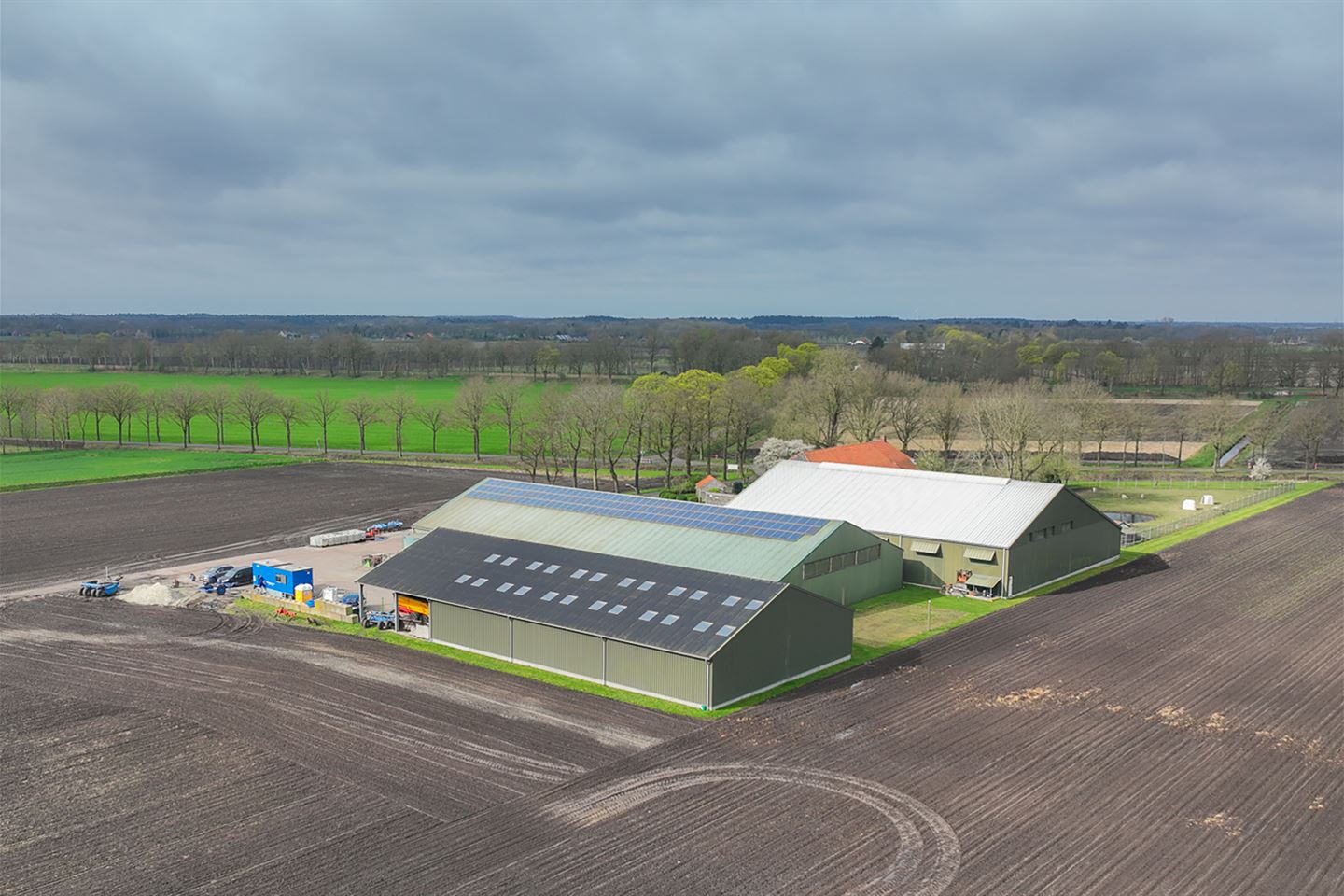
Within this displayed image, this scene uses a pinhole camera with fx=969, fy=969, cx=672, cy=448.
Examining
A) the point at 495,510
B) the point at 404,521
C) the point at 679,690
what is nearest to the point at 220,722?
the point at 679,690

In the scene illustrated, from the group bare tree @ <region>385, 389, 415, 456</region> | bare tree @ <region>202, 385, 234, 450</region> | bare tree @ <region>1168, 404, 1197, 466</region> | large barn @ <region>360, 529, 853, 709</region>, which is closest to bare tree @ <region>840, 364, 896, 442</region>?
bare tree @ <region>1168, 404, 1197, 466</region>

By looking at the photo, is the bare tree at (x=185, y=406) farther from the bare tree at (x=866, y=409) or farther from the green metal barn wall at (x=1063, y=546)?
the green metal barn wall at (x=1063, y=546)

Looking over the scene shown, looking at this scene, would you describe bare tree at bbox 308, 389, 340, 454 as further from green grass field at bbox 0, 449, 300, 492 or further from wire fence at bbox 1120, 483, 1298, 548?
wire fence at bbox 1120, 483, 1298, 548

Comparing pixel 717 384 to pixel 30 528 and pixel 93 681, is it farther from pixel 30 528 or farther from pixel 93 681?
pixel 93 681

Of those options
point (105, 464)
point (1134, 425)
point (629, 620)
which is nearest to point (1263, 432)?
point (1134, 425)

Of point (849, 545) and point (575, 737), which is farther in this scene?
point (849, 545)

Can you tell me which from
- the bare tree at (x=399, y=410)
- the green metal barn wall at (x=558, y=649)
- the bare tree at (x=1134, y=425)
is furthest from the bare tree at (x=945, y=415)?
the green metal barn wall at (x=558, y=649)
